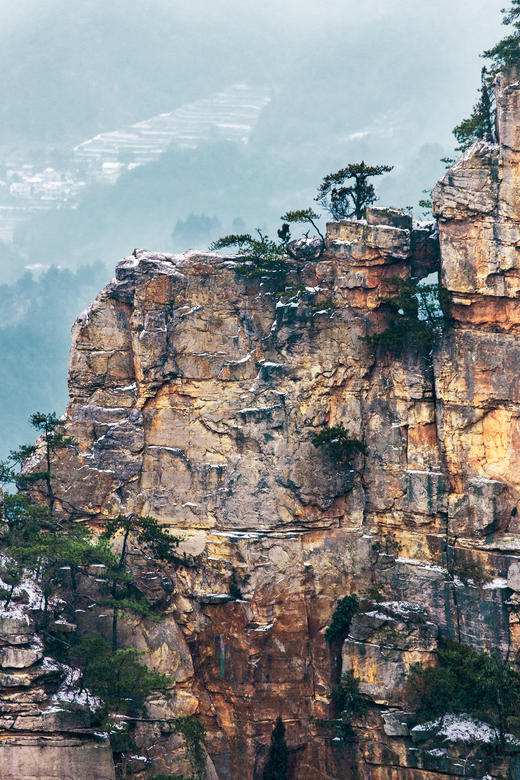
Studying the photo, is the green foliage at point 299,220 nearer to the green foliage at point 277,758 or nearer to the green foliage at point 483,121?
the green foliage at point 483,121

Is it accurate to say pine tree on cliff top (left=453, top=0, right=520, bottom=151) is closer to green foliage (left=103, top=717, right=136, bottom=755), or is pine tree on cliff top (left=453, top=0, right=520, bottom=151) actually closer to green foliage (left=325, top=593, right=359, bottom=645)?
green foliage (left=325, top=593, right=359, bottom=645)

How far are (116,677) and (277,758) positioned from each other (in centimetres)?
644

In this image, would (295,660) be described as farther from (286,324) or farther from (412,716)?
(286,324)

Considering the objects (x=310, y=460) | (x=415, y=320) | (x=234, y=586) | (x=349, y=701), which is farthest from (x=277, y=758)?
(x=415, y=320)

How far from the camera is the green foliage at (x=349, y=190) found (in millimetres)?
42906

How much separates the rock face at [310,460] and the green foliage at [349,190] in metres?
1.41

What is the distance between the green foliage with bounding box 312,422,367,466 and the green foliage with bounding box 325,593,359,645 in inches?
194

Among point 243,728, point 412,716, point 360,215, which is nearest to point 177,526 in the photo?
point 243,728

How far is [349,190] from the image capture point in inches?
1704

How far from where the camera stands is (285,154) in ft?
391

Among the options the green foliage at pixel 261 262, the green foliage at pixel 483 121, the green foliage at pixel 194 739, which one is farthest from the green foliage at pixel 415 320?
the green foliage at pixel 194 739

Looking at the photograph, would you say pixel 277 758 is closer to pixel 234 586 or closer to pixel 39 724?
pixel 234 586

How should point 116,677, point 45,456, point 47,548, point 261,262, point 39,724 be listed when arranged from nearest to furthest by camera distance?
point 39,724
point 116,677
point 47,548
point 45,456
point 261,262

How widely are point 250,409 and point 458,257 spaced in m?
9.08
